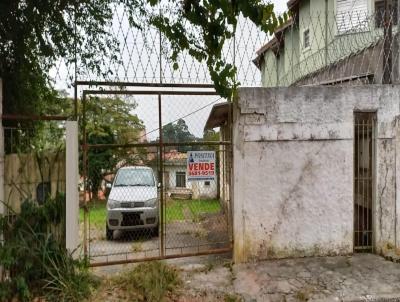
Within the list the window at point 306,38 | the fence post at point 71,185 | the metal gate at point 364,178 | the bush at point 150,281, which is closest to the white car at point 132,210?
the bush at point 150,281

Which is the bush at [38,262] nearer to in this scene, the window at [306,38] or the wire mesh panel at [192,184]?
the wire mesh panel at [192,184]

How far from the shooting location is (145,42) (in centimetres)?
605

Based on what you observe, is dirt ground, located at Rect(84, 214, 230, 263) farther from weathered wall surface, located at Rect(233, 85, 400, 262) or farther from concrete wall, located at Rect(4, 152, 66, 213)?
concrete wall, located at Rect(4, 152, 66, 213)

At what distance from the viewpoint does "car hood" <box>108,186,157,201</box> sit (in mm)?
8172

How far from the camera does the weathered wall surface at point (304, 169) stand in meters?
6.32

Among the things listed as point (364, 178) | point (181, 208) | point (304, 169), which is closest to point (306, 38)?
point (364, 178)

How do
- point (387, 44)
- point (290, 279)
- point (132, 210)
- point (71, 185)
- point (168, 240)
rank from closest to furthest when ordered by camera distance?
point (71, 185) → point (290, 279) → point (387, 44) → point (132, 210) → point (168, 240)

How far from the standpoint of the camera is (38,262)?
5.14m

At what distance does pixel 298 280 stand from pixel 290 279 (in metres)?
0.12

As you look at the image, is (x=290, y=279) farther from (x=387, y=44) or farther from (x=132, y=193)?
(x=387, y=44)

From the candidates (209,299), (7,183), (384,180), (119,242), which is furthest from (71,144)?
(384,180)

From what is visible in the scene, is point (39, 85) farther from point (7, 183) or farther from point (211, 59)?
point (211, 59)

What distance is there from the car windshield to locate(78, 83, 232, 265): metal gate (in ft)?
0.08

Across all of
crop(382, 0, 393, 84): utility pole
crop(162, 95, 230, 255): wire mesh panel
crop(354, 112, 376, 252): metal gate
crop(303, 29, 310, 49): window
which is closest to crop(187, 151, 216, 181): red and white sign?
crop(162, 95, 230, 255): wire mesh panel
